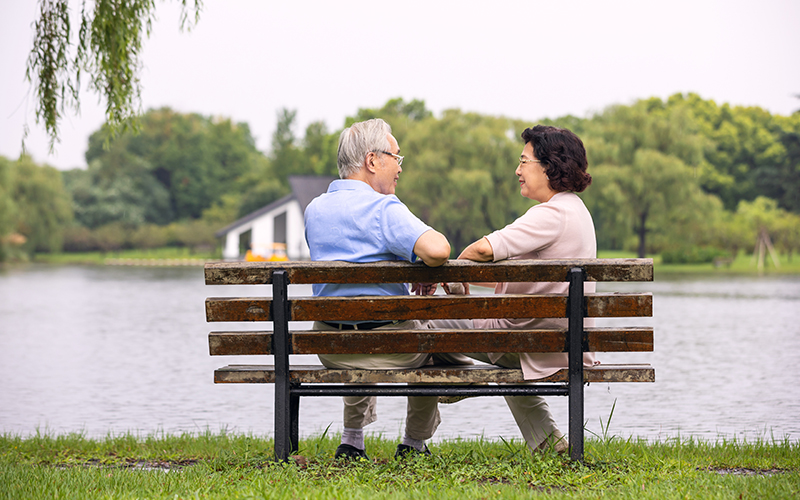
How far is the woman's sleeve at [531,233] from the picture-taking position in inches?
150

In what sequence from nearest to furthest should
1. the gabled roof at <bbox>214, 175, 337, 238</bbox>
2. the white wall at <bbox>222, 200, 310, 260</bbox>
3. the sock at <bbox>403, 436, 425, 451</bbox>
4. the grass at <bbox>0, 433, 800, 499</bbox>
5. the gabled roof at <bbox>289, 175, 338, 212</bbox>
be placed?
1. the grass at <bbox>0, 433, 800, 499</bbox>
2. the sock at <bbox>403, 436, 425, 451</bbox>
3. the gabled roof at <bbox>289, 175, 338, 212</bbox>
4. the gabled roof at <bbox>214, 175, 337, 238</bbox>
5. the white wall at <bbox>222, 200, 310, 260</bbox>

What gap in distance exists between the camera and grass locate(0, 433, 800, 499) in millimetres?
3377

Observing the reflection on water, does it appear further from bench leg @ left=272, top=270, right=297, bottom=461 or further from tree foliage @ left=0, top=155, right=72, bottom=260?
tree foliage @ left=0, top=155, right=72, bottom=260

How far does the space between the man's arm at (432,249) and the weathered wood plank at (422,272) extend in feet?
0.28

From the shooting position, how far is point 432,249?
3.57 metres

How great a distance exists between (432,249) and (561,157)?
3.00ft

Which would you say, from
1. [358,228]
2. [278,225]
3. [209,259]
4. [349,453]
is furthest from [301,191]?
[358,228]

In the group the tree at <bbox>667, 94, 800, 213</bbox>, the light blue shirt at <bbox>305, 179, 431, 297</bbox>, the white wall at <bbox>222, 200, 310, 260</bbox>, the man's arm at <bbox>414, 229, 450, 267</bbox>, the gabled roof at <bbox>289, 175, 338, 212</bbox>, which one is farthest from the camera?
the white wall at <bbox>222, 200, 310, 260</bbox>

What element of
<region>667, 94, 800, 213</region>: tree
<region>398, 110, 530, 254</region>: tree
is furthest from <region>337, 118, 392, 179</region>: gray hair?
<region>667, 94, 800, 213</region>: tree

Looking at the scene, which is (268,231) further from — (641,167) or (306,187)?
(641,167)

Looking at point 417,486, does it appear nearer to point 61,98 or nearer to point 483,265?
point 483,265

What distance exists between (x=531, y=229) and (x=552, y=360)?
591 millimetres

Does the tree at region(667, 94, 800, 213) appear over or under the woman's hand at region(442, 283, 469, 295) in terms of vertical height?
over

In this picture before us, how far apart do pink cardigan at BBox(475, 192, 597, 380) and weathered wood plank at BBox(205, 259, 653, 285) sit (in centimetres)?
14
